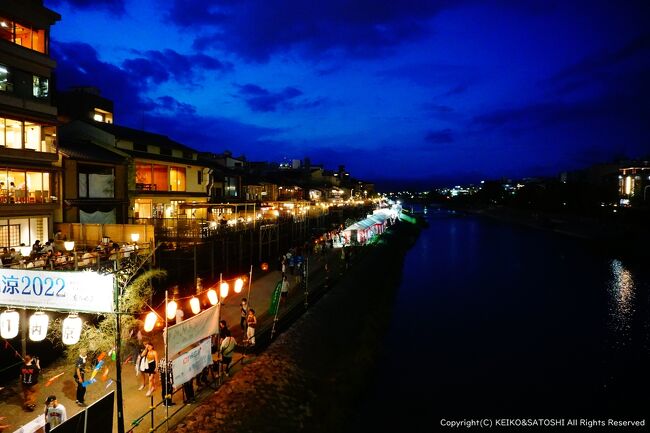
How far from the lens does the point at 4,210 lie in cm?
1916

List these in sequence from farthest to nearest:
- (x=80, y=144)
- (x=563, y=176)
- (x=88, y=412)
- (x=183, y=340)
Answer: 1. (x=563, y=176)
2. (x=80, y=144)
3. (x=183, y=340)
4. (x=88, y=412)

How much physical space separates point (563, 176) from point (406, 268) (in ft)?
555

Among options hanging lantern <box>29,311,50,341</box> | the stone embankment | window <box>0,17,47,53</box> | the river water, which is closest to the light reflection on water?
the river water

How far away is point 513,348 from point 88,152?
27352 mm

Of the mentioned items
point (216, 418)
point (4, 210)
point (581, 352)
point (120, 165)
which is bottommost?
point (581, 352)

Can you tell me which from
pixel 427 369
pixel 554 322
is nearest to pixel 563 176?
pixel 554 322

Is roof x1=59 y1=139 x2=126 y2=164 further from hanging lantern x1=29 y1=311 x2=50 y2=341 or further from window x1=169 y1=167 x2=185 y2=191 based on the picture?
hanging lantern x1=29 y1=311 x2=50 y2=341

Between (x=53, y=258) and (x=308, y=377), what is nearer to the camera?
(x=53, y=258)

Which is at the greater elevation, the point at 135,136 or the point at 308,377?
the point at 135,136

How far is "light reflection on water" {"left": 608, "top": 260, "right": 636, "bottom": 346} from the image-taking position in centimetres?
2572

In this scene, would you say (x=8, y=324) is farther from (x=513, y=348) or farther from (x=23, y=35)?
(x=513, y=348)

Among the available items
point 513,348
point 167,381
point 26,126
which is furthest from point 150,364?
point 513,348

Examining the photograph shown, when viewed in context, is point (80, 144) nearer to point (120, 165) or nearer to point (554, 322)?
point (120, 165)

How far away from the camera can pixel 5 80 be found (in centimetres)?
1925
